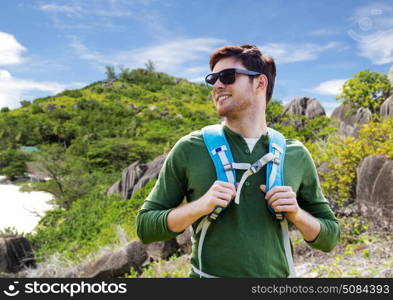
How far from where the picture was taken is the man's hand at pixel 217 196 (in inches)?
58.3

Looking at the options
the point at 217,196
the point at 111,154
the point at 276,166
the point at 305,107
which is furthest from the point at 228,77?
the point at 111,154

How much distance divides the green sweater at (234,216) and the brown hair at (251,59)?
31cm

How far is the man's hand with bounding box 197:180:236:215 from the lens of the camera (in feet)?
4.86

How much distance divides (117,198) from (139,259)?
7671mm

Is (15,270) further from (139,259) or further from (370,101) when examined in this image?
(370,101)

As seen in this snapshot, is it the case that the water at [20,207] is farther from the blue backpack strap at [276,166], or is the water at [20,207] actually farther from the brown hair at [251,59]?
the blue backpack strap at [276,166]

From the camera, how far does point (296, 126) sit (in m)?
21.5

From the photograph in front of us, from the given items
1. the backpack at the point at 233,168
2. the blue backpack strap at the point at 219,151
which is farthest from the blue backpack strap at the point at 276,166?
the blue backpack strap at the point at 219,151

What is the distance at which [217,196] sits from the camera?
1.48 meters

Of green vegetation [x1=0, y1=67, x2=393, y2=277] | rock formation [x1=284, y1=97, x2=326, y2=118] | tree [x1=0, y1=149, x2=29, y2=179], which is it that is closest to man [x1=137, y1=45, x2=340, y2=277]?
green vegetation [x1=0, y1=67, x2=393, y2=277]

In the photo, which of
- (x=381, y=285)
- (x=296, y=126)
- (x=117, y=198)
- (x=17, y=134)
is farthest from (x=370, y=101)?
(x=17, y=134)

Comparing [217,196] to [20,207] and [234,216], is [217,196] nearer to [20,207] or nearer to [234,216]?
[234,216]

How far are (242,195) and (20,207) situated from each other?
81.0 ft

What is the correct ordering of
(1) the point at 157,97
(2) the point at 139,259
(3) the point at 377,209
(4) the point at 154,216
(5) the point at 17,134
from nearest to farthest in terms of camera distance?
(4) the point at 154,216
(3) the point at 377,209
(2) the point at 139,259
(5) the point at 17,134
(1) the point at 157,97
